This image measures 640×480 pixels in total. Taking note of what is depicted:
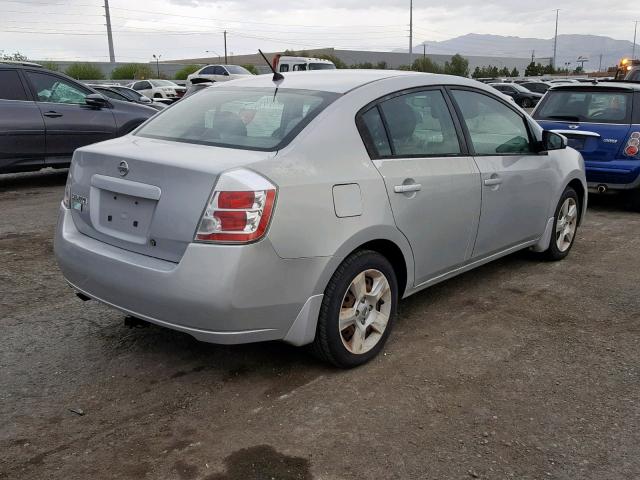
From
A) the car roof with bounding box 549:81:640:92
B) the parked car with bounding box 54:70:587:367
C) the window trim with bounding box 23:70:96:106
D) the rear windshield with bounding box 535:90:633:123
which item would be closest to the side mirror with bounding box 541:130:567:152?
the parked car with bounding box 54:70:587:367

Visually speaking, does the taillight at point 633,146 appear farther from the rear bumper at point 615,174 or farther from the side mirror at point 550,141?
the side mirror at point 550,141

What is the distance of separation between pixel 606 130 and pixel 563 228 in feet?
8.33

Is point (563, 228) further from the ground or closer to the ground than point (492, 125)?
closer to the ground

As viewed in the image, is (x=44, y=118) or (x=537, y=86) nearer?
(x=44, y=118)

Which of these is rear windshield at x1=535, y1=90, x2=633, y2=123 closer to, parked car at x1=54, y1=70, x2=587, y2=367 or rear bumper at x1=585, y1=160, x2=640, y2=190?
rear bumper at x1=585, y1=160, x2=640, y2=190

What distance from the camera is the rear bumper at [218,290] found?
2891 millimetres

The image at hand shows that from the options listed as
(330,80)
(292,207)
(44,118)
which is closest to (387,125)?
(330,80)

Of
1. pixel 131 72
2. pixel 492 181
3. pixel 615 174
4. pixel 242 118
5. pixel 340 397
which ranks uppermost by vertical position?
pixel 131 72

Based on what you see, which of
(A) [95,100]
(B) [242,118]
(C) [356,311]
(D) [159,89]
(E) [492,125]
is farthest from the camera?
(D) [159,89]

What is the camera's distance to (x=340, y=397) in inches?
126

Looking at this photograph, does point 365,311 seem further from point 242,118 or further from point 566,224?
point 566,224

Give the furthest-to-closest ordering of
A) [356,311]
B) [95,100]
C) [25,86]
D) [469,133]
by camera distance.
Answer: [95,100]
[25,86]
[469,133]
[356,311]

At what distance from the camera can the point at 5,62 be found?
8633mm

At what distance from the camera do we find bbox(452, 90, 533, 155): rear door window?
4319mm
